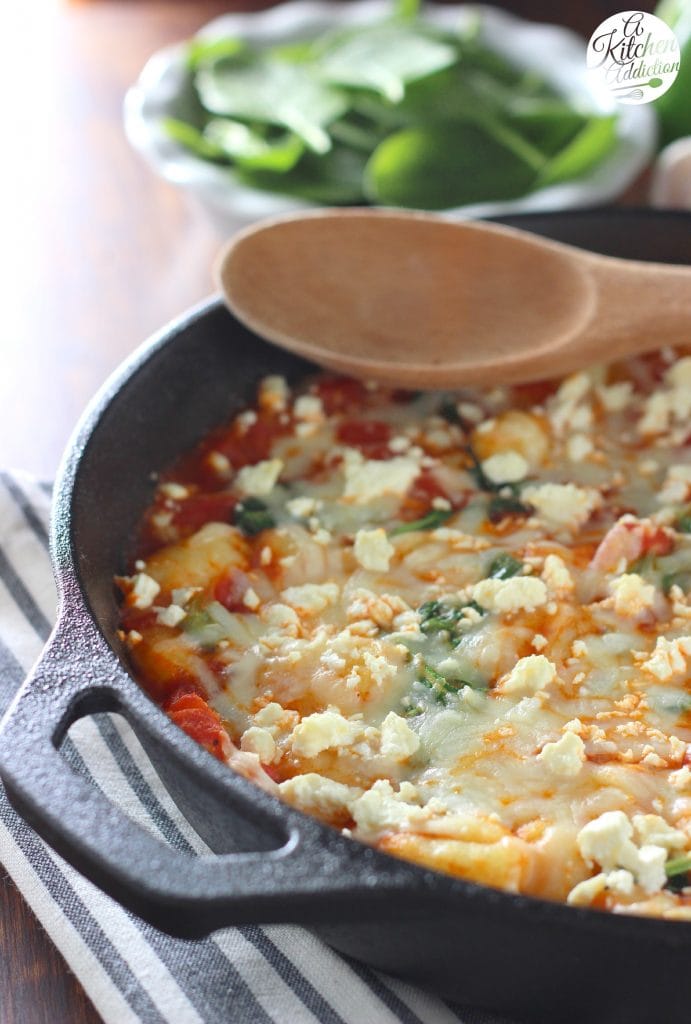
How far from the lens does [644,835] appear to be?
58.7 inches

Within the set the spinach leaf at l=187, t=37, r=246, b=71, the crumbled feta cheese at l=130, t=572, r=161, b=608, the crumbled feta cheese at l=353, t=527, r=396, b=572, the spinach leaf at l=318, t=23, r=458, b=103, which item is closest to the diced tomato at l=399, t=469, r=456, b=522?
the crumbled feta cheese at l=353, t=527, r=396, b=572

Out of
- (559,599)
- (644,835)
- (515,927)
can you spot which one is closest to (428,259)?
(559,599)

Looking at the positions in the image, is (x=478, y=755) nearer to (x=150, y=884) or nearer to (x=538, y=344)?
(x=150, y=884)

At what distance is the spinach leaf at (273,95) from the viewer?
116 inches

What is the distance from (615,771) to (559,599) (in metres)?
0.35

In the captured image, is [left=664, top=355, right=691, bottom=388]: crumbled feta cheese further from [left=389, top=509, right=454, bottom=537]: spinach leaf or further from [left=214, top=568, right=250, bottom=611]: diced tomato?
[left=214, top=568, right=250, bottom=611]: diced tomato

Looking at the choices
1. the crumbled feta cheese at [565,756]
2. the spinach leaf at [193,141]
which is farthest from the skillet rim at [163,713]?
the spinach leaf at [193,141]

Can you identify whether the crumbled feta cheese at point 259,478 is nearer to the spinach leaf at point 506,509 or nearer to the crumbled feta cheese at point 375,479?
the crumbled feta cheese at point 375,479

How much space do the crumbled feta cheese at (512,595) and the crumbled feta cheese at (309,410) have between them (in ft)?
1.81

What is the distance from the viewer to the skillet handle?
1.26m

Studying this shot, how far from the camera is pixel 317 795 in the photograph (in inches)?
60.0

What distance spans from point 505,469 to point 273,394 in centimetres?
46
